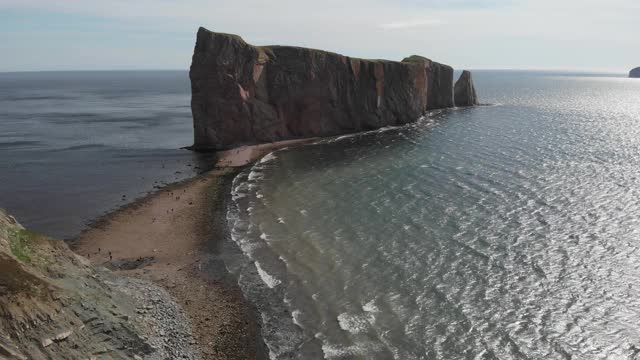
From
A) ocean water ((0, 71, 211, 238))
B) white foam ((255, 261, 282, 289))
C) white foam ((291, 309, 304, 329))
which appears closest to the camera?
white foam ((291, 309, 304, 329))

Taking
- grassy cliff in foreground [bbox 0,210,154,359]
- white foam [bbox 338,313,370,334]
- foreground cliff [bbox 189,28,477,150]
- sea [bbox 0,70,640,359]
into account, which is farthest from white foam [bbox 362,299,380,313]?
foreground cliff [bbox 189,28,477,150]

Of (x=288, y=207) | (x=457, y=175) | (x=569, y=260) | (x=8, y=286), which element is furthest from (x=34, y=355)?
(x=457, y=175)

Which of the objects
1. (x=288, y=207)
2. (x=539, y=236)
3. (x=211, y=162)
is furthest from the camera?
(x=211, y=162)

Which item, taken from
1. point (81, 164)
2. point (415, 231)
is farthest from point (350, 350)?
point (81, 164)

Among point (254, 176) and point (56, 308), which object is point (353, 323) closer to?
point (56, 308)

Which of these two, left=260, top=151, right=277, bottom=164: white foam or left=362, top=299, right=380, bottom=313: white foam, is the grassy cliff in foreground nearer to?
left=362, top=299, right=380, bottom=313: white foam

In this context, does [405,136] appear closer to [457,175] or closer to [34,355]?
[457,175]

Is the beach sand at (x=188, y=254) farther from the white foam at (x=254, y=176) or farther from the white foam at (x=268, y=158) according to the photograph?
the white foam at (x=268, y=158)
